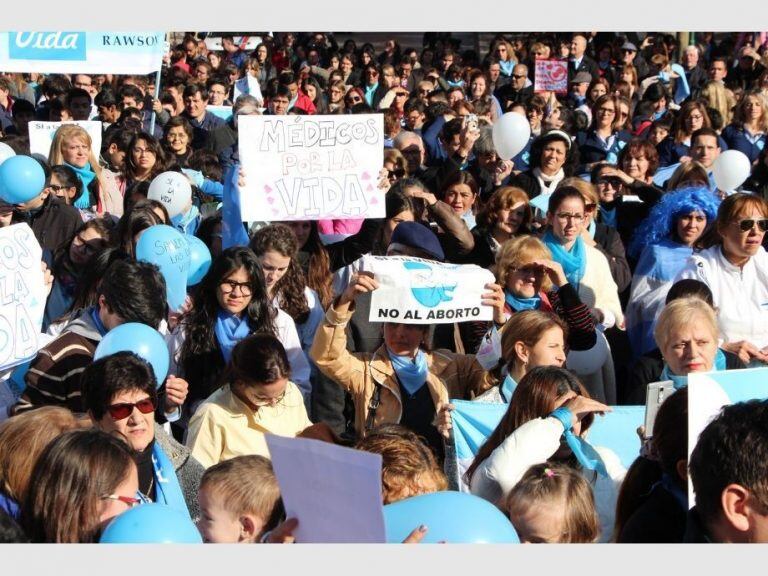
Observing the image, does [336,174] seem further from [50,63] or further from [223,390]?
[50,63]

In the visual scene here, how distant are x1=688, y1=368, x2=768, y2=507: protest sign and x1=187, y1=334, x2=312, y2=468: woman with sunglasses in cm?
171

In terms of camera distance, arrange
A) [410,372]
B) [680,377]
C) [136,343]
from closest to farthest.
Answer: [136,343], [680,377], [410,372]

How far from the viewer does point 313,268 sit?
20.8 feet

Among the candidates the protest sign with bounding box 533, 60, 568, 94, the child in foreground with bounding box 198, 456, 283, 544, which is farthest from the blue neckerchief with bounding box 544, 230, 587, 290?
the protest sign with bounding box 533, 60, 568, 94

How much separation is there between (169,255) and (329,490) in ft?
10.6

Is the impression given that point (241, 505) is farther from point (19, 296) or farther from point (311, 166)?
point (311, 166)

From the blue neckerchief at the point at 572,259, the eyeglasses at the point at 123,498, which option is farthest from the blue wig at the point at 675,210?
the eyeglasses at the point at 123,498

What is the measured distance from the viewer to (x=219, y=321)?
16.8 ft

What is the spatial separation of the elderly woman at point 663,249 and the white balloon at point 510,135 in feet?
6.18

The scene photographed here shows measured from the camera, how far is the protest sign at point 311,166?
6.40 m

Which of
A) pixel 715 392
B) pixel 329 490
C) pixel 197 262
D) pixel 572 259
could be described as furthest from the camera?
pixel 572 259

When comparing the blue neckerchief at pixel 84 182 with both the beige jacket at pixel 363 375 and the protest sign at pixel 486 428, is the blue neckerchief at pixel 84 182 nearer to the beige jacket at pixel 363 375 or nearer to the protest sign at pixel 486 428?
the beige jacket at pixel 363 375

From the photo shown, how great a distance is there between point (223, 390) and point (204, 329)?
71cm

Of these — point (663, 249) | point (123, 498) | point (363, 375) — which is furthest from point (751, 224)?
point (123, 498)
